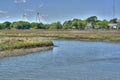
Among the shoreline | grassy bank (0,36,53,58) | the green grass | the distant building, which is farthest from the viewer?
the distant building

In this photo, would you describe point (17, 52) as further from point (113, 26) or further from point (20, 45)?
point (113, 26)

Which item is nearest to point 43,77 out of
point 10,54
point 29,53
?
point 10,54

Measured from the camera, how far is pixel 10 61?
137ft

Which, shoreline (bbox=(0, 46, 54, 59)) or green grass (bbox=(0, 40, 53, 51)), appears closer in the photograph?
shoreline (bbox=(0, 46, 54, 59))

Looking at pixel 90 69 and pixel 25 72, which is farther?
pixel 90 69

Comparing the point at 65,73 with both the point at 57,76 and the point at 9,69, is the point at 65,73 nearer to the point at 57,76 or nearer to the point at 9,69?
the point at 57,76

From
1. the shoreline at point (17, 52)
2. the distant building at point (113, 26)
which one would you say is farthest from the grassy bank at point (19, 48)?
the distant building at point (113, 26)

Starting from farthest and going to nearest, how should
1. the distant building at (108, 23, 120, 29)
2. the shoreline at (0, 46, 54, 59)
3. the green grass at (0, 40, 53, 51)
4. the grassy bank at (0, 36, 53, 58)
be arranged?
the distant building at (108, 23, 120, 29) → the green grass at (0, 40, 53, 51) → the grassy bank at (0, 36, 53, 58) → the shoreline at (0, 46, 54, 59)

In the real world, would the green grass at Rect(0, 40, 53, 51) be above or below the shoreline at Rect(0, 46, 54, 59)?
above

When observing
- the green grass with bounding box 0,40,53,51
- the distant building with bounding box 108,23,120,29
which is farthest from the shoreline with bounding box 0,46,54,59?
the distant building with bounding box 108,23,120,29

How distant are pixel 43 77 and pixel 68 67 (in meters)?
7.24

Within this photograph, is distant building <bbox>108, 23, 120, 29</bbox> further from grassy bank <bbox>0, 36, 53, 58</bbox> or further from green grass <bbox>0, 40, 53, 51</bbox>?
grassy bank <bbox>0, 36, 53, 58</bbox>

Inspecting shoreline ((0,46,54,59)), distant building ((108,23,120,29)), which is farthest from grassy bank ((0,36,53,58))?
distant building ((108,23,120,29))

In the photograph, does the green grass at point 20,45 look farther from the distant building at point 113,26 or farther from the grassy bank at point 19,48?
the distant building at point 113,26
